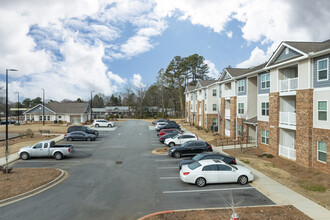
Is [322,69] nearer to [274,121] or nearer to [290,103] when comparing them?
[290,103]

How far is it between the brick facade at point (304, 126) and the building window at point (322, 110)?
558mm

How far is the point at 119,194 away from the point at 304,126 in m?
14.1

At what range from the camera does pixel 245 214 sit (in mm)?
9328

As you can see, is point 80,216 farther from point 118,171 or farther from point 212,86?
point 212,86

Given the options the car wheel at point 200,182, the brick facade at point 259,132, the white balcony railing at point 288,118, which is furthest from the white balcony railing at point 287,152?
the car wheel at point 200,182

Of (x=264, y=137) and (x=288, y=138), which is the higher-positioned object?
(x=288, y=138)

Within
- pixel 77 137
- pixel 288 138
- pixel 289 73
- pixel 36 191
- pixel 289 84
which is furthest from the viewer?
pixel 77 137

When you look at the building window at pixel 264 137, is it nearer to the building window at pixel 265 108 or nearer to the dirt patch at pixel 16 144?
the building window at pixel 265 108

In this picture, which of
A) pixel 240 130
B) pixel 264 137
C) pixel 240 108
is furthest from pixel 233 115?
pixel 264 137

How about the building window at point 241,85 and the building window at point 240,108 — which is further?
the building window at point 240,108

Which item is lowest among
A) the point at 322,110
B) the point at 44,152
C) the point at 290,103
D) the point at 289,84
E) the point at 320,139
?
the point at 44,152

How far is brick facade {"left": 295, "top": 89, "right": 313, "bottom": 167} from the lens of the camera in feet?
53.8

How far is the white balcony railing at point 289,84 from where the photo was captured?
→ 18.4 m

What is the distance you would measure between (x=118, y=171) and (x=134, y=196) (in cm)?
524
